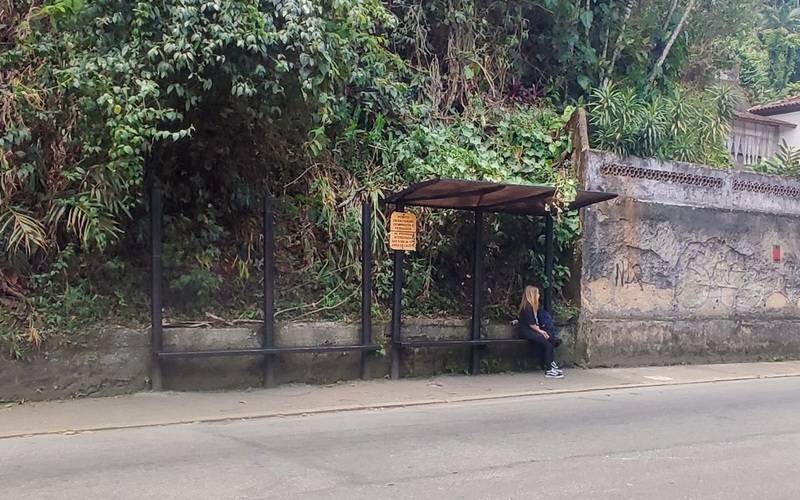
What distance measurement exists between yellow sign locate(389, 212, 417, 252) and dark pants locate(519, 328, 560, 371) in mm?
2107

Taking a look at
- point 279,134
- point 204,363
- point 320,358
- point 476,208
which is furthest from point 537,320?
point 204,363

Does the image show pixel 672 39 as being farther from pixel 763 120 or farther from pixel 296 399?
pixel 296 399

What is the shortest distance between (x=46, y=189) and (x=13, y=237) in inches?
30.6

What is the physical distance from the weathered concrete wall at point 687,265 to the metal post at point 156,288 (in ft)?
20.9

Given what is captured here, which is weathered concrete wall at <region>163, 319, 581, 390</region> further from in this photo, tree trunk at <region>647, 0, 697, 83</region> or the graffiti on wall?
tree trunk at <region>647, 0, 697, 83</region>

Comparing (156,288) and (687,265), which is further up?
(687,265)

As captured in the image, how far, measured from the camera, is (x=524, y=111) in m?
13.7

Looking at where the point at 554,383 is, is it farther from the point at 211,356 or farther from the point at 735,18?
the point at 735,18

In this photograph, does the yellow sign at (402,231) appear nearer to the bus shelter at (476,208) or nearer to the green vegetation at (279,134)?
the bus shelter at (476,208)

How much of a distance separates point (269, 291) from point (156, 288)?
1.31m

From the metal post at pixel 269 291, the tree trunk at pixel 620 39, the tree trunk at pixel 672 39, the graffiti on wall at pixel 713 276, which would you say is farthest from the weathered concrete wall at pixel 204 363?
the tree trunk at pixel 672 39

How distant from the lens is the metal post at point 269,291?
31.5 feet

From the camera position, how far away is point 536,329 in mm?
11320

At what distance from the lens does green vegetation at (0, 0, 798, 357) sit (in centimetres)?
846
